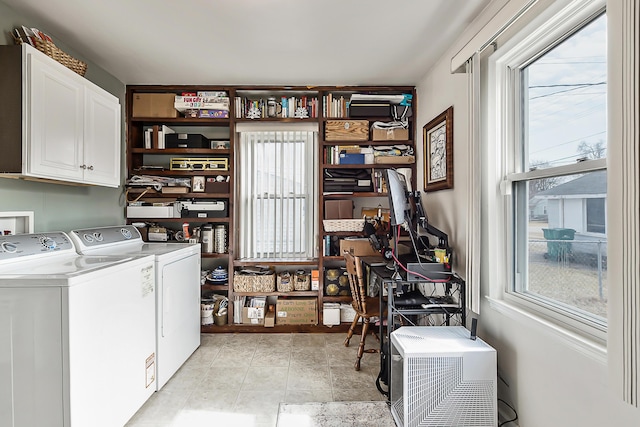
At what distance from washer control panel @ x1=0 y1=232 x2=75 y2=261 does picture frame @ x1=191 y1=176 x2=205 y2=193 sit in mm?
1358

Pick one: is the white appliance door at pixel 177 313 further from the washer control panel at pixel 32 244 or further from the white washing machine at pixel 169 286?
the washer control panel at pixel 32 244

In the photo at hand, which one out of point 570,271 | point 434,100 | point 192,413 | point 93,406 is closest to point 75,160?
point 93,406

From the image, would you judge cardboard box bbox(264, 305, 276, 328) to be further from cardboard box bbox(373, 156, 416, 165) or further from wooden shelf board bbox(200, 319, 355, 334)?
cardboard box bbox(373, 156, 416, 165)

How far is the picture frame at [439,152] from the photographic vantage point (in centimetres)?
250

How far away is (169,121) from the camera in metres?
3.40

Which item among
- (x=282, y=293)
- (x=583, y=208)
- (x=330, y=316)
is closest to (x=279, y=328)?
(x=282, y=293)

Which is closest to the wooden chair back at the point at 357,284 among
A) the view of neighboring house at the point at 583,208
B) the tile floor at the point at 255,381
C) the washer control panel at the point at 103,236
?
the tile floor at the point at 255,381

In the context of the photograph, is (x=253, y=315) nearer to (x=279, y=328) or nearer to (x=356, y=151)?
(x=279, y=328)

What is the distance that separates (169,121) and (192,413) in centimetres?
271

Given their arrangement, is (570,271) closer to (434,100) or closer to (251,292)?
(434,100)

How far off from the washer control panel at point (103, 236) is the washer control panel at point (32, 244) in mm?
96

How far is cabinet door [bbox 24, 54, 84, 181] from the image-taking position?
1.86 metres

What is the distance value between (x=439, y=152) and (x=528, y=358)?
1.65 metres

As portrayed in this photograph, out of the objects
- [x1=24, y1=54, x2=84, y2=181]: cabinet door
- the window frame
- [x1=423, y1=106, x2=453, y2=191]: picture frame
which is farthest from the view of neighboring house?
[x1=24, y1=54, x2=84, y2=181]: cabinet door
